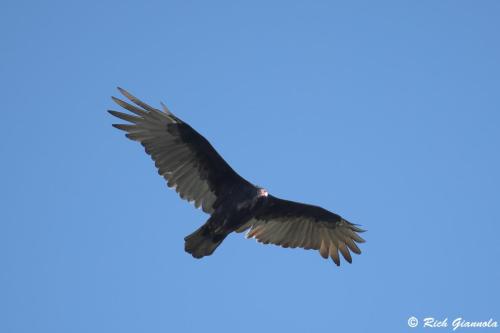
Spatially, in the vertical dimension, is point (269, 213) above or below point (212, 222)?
above

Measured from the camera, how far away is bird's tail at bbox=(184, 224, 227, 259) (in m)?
10.1

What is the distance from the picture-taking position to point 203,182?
1073cm

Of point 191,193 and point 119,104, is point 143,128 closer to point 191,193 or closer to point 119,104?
point 119,104

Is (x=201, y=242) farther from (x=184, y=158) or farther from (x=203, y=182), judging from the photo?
(x=184, y=158)

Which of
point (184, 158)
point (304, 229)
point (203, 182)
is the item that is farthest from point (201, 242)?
point (304, 229)

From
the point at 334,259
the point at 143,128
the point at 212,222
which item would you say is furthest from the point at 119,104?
the point at 334,259

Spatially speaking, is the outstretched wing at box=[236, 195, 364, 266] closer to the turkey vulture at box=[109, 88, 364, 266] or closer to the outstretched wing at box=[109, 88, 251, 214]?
the turkey vulture at box=[109, 88, 364, 266]

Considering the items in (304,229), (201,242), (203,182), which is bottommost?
(201,242)

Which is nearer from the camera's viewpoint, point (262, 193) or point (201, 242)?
point (201, 242)

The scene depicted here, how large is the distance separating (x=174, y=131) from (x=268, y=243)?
2.21 meters

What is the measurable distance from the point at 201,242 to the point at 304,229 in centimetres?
202

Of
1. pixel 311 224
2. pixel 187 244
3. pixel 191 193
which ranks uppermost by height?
pixel 311 224

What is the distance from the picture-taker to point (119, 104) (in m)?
10.4

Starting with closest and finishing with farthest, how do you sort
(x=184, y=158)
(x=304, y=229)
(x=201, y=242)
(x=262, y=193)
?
1. (x=201, y=242)
2. (x=262, y=193)
3. (x=184, y=158)
4. (x=304, y=229)
